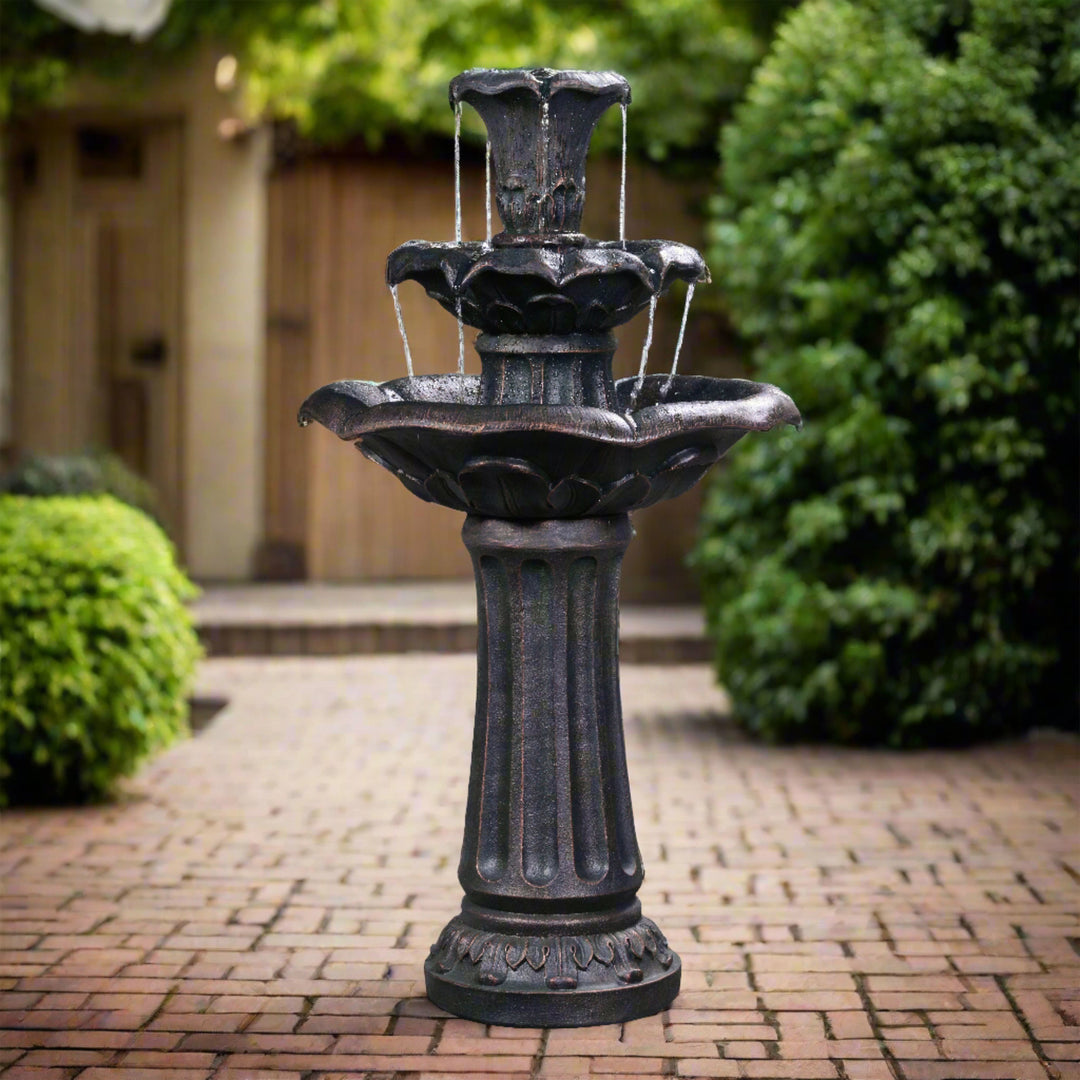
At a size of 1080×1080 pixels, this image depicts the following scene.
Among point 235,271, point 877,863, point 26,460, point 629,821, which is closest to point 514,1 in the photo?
point 235,271

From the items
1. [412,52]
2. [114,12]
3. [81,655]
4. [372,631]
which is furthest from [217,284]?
[81,655]

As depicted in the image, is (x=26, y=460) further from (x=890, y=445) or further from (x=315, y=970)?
(x=315, y=970)

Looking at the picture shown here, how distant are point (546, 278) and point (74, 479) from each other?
577 centimetres

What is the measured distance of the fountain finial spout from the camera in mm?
3768

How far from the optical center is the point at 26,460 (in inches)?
355

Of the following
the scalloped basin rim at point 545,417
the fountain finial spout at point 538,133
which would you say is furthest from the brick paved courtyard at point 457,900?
→ the fountain finial spout at point 538,133

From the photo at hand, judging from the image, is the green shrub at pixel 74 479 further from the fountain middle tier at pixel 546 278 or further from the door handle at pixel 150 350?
the fountain middle tier at pixel 546 278

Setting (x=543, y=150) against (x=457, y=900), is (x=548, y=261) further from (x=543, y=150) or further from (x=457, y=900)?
(x=457, y=900)

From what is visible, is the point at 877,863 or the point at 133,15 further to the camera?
the point at 133,15

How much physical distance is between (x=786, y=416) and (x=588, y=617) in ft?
2.10

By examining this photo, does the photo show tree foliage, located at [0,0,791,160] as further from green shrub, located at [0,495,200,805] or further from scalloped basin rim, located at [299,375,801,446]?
scalloped basin rim, located at [299,375,801,446]

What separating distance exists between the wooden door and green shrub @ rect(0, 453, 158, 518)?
4.24 feet

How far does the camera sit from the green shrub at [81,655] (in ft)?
18.5

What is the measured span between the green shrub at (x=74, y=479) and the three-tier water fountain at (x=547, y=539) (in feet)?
17.0
